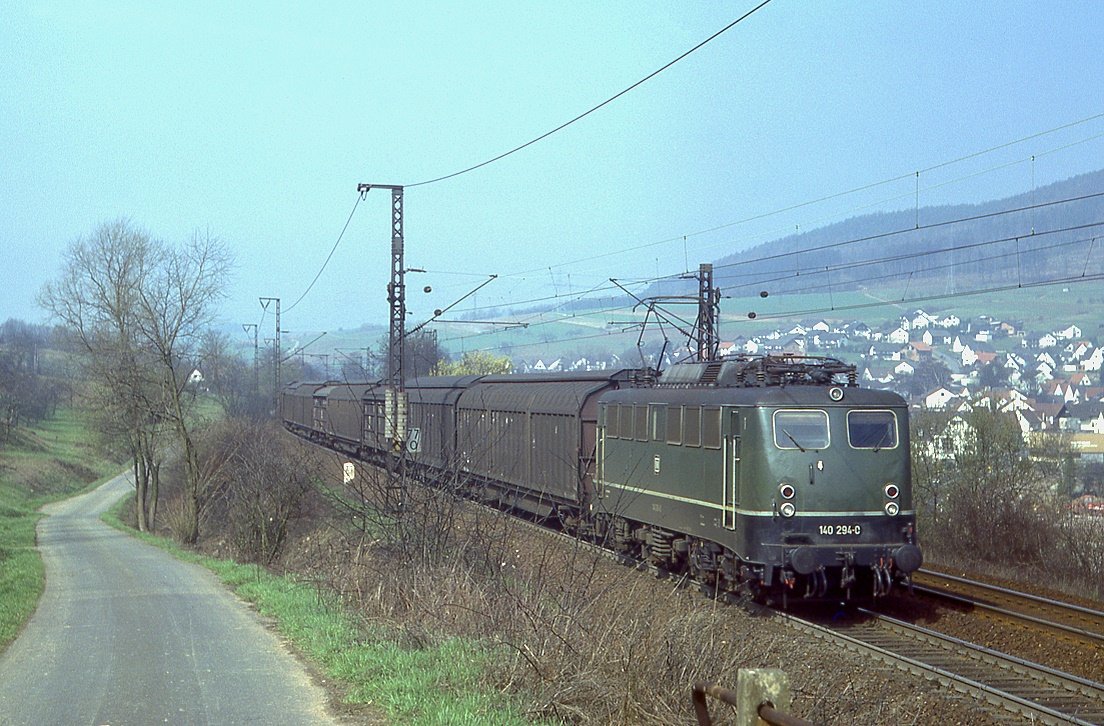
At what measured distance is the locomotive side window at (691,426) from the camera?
17.0m

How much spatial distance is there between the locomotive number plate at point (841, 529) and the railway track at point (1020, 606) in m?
2.30

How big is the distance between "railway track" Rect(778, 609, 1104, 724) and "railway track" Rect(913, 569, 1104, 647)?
166 centimetres

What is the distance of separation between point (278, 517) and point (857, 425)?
13.5 meters

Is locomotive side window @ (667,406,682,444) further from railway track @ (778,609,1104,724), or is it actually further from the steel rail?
the steel rail

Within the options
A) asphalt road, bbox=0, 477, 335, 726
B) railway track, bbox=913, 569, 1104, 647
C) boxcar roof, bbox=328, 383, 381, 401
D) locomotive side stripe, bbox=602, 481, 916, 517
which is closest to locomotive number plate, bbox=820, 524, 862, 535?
locomotive side stripe, bbox=602, 481, 916, 517

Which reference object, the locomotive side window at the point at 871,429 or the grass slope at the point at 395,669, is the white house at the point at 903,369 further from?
the grass slope at the point at 395,669

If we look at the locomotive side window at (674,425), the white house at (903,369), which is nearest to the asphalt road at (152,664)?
the locomotive side window at (674,425)

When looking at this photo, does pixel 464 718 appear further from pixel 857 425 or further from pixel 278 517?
pixel 278 517

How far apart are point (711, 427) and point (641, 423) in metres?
2.81

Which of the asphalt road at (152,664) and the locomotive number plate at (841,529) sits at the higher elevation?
the locomotive number plate at (841,529)

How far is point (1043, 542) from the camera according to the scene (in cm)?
2302

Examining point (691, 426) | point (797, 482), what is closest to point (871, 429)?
point (797, 482)

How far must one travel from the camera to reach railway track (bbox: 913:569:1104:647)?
47.1 ft

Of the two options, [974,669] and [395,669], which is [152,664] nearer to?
[395,669]
